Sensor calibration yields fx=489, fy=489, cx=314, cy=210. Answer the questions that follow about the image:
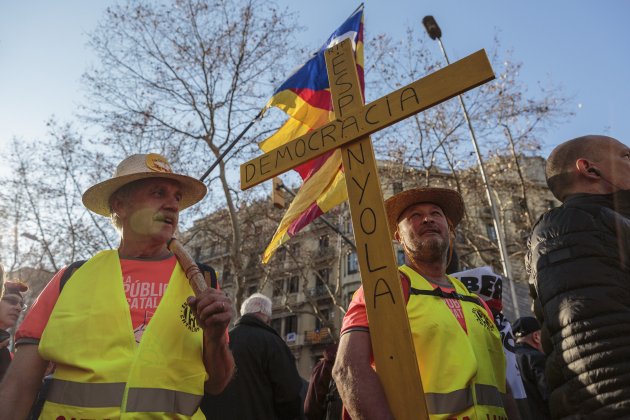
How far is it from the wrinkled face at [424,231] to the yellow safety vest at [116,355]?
130 cm

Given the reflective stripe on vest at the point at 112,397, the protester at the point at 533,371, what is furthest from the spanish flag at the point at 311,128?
the protester at the point at 533,371

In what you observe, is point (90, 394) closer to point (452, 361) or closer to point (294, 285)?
point (452, 361)

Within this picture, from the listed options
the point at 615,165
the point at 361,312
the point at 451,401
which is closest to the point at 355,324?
the point at 361,312

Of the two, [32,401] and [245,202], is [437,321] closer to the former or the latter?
[32,401]

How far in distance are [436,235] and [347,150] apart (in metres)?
0.85

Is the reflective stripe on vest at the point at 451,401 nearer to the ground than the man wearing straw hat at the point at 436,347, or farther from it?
nearer to the ground

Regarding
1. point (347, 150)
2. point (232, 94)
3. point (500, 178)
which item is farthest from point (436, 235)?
point (500, 178)

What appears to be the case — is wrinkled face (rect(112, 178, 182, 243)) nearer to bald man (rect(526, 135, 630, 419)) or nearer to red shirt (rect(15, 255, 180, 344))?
red shirt (rect(15, 255, 180, 344))

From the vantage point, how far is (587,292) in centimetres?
179

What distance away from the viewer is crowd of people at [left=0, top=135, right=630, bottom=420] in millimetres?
1759

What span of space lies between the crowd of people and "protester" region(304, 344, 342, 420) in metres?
2.04

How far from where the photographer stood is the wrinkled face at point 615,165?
2242 millimetres

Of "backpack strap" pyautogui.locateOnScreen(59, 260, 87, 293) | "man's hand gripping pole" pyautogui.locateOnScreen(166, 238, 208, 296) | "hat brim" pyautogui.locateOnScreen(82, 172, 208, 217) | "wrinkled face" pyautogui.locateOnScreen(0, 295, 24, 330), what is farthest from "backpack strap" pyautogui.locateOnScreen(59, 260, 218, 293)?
"wrinkled face" pyautogui.locateOnScreen(0, 295, 24, 330)

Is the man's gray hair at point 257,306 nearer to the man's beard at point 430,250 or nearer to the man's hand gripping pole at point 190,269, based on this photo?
the man's beard at point 430,250
